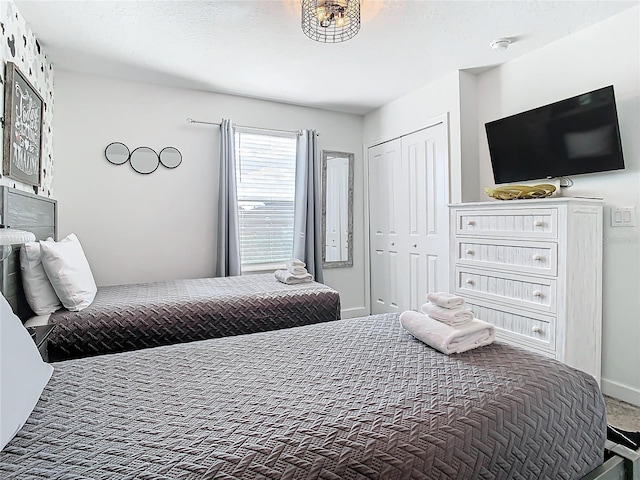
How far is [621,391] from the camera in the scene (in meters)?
2.41

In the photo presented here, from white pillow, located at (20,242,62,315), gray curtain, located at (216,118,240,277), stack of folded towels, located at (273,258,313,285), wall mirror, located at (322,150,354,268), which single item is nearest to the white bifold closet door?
wall mirror, located at (322,150,354,268)

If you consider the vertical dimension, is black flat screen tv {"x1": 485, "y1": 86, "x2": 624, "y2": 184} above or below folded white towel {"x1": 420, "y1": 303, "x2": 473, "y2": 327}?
above

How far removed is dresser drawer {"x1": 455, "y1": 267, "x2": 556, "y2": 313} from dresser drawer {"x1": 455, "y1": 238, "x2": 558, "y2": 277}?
2.2 inches

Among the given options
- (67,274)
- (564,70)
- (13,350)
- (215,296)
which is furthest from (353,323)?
(564,70)

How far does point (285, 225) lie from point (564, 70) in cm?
285

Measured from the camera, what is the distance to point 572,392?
1.23m

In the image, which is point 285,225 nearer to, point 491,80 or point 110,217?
point 110,217

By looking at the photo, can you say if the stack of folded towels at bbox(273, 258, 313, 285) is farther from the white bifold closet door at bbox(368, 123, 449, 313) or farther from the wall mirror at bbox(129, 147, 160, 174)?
the wall mirror at bbox(129, 147, 160, 174)

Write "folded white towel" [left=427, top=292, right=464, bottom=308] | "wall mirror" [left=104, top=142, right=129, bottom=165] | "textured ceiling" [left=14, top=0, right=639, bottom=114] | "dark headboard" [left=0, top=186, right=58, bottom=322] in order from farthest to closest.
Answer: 1. "wall mirror" [left=104, top=142, right=129, bottom=165]
2. "textured ceiling" [left=14, top=0, right=639, bottom=114]
3. "dark headboard" [left=0, top=186, right=58, bottom=322]
4. "folded white towel" [left=427, top=292, right=464, bottom=308]

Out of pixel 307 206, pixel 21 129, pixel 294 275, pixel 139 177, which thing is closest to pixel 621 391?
pixel 294 275

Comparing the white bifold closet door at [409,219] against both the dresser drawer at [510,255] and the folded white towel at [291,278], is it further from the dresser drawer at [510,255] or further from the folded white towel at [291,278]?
the folded white towel at [291,278]

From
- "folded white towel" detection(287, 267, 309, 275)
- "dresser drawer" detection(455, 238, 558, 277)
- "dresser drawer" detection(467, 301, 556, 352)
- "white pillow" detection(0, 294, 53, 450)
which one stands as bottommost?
Result: "dresser drawer" detection(467, 301, 556, 352)

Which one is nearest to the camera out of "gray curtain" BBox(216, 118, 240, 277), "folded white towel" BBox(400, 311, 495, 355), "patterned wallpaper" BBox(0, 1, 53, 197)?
"folded white towel" BBox(400, 311, 495, 355)

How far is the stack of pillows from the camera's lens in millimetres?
2072
